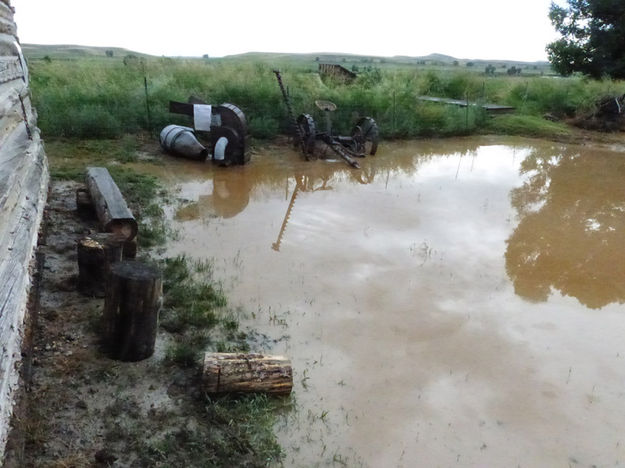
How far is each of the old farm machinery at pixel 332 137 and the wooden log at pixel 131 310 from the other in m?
8.42

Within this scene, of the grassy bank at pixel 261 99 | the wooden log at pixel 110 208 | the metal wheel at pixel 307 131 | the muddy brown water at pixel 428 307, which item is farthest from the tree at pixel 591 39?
the wooden log at pixel 110 208

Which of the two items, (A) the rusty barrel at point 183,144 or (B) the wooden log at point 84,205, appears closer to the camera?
(B) the wooden log at point 84,205

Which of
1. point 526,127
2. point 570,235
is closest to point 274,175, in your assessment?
point 570,235

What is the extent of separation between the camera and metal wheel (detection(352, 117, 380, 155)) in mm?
12979

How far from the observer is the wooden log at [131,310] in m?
3.86

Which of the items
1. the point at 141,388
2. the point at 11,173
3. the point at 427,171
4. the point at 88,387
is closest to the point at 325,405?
the point at 141,388

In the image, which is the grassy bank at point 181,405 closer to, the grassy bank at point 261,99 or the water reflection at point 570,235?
the water reflection at point 570,235

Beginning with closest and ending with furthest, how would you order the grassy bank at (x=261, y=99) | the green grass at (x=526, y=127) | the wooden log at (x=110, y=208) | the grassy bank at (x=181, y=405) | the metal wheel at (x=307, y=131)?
the grassy bank at (x=181, y=405)
the wooden log at (x=110, y=208)
the metal wheel at (x=307, y=131)
the grassy bank at (x=261, y=99)
the green grass at (x=526, y=127)

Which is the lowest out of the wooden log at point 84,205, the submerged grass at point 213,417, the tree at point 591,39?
the submerged grass at point 213,417

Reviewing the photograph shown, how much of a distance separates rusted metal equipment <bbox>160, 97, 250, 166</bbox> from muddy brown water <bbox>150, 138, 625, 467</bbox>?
565 millimetres

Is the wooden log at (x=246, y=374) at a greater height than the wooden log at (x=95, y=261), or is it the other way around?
the wooden log at (x=95, y=261)

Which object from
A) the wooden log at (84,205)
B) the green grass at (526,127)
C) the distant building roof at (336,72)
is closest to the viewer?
the wooden log at (84,205)

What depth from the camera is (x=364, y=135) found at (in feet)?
43.2

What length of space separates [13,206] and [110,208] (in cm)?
165
